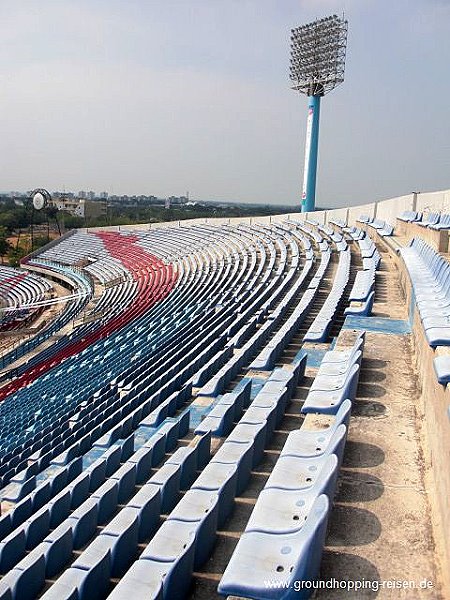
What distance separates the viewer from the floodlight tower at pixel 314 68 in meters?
35.1

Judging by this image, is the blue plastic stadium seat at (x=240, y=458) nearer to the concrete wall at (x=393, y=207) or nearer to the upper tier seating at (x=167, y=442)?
the upper tier seating at (x=167, y=442)

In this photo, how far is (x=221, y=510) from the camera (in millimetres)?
3064

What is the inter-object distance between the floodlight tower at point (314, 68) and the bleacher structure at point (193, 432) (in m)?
18.9

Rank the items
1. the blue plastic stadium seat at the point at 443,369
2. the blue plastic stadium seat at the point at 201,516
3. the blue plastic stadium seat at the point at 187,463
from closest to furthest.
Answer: the blue plastic stadium seat at the point at 201,516 → the blue plastic stadium seat at the point at 443,369 → the blue plastic stadium seat at the point at 187,463

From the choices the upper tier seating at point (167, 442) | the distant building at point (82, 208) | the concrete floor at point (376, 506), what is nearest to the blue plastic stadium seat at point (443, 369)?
the upper tier seating at point (167, 442)

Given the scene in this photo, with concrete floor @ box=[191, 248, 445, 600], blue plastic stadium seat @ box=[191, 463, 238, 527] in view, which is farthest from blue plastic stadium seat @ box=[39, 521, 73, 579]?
concrete floor @ box=[191, 248, 445, 600]

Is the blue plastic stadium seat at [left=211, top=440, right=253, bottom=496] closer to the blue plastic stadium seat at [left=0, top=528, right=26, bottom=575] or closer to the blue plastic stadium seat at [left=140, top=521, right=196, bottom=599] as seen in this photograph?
the blue plastic stadium seat at [left=140, top=521, right=196, bottom=599]

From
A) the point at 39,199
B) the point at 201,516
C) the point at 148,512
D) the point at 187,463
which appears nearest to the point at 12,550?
the point at 148,512

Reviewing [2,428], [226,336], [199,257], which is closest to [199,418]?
[226,336]

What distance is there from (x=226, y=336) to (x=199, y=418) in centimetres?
362

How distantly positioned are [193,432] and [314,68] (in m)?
35.6

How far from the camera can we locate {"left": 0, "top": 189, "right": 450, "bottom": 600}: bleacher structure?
2490 mm

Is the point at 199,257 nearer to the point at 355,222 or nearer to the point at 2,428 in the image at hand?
the point at 355,222

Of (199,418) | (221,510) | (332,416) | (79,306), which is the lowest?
(79,306)
